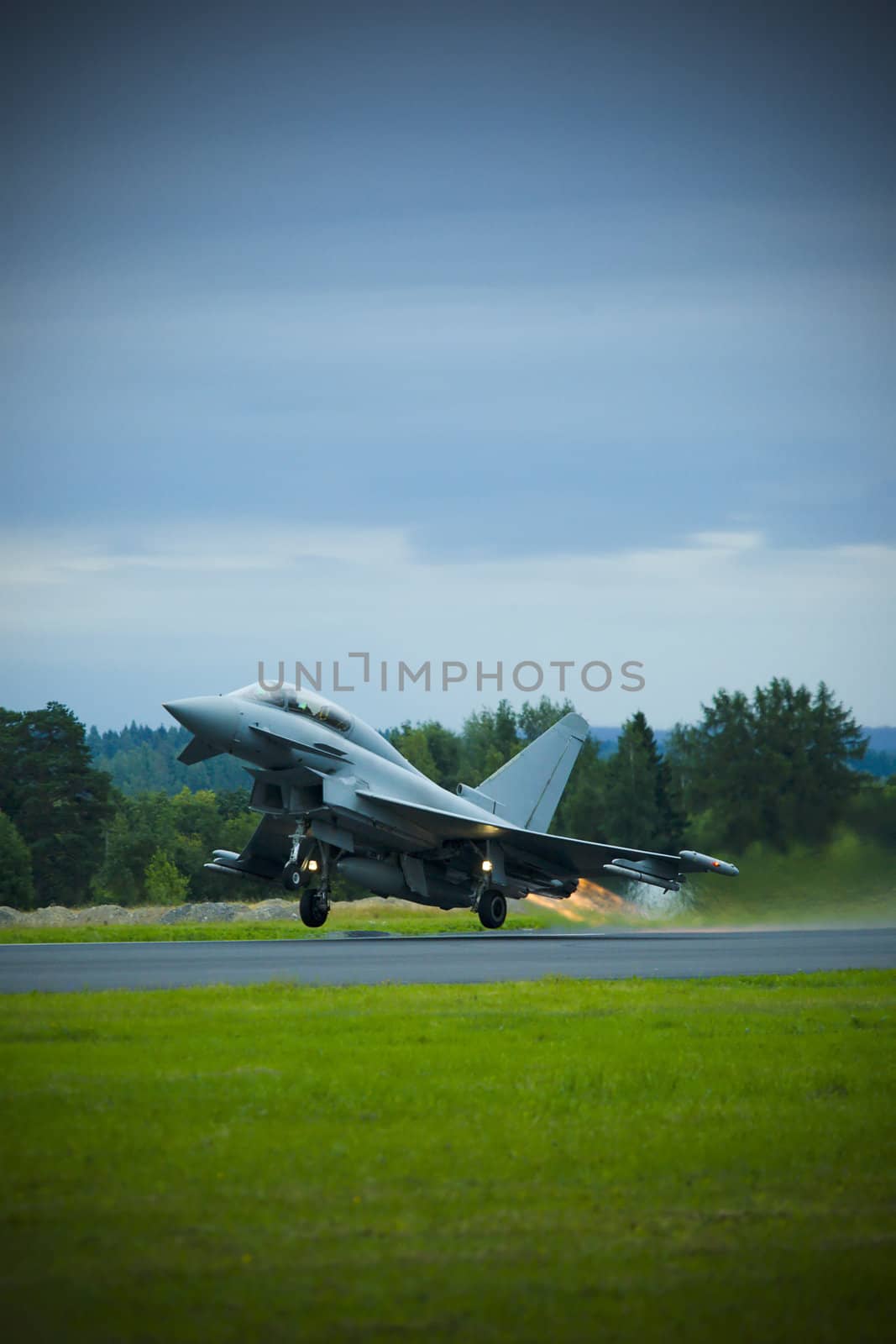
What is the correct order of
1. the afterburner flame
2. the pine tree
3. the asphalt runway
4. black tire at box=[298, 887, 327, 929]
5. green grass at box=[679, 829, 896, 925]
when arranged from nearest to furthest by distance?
the asphalt runway, black tire at box=[298, 887, 327, 929], green grass at box=[679, 829, 896, 925], the afterburner flame, the pine tree

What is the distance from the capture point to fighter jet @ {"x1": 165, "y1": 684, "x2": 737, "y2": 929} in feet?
92.7

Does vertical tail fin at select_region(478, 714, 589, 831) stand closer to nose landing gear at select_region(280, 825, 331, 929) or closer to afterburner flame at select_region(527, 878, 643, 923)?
afterburner flame at select_region(527, 878, 643, 923)

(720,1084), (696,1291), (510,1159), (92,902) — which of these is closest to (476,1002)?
(720,1084)

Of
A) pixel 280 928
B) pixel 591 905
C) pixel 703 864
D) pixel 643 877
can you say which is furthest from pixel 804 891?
pixel 280 928

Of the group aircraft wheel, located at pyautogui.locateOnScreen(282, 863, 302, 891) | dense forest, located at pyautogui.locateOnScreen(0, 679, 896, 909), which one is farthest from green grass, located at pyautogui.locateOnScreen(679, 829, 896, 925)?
aircraft wheel, located at pyautogui.locateOnScreen(282, 863, 302, 891)

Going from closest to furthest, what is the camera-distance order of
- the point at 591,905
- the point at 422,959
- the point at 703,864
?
the point at 422,959 → the point at 703,864 → the point at 591,905

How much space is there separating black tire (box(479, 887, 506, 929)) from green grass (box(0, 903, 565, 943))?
0.81 meters

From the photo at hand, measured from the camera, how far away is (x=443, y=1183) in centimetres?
633

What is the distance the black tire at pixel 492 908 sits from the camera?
106ft

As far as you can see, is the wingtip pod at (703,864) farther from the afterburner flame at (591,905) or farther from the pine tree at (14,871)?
the pine tree at (14,871)

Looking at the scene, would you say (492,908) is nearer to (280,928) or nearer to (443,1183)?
(280,928)

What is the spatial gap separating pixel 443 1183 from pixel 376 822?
23.5 m

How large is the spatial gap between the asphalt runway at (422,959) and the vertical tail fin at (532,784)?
6.23 m

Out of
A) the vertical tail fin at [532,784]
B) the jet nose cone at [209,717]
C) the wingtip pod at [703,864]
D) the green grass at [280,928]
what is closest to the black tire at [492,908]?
the green grass at [280,928]
